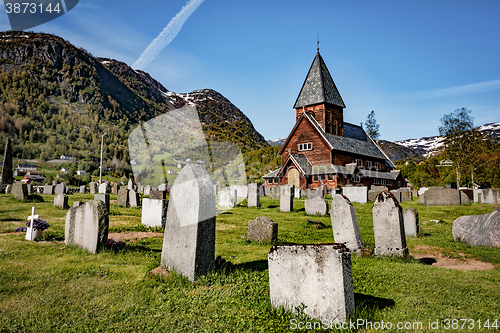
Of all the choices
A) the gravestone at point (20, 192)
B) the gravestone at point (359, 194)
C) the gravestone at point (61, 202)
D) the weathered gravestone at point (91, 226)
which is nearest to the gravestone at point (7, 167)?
the gravestone at point (20, 192)

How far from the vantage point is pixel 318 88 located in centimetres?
4516

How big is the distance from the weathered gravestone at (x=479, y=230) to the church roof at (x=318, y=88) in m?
35.8

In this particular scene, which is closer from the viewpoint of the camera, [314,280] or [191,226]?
[314,280]

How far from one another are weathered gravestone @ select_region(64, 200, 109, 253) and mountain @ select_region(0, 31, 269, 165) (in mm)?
60534

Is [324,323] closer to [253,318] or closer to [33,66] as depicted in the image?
[253,318]

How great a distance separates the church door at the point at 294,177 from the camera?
4006cm

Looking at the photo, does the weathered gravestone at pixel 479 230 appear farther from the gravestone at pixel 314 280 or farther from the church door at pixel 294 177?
the church door at pixel 294 177

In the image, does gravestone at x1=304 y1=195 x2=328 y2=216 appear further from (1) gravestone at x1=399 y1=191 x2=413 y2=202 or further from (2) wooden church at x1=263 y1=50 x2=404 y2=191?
(2) wooden church at x1=263 y1=50 x2=404 y2=191

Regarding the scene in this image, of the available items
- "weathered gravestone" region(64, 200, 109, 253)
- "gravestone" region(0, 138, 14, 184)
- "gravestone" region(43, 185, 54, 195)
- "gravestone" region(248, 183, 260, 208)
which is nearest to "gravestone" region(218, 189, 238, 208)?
"gravestone" region(248, 183, 260, 208)

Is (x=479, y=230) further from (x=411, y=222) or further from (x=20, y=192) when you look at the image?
(x=20, y=192)

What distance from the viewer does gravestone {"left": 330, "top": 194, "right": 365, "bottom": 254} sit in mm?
8133

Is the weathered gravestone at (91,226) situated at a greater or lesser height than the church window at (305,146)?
lesser

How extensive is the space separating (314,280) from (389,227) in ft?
17.4

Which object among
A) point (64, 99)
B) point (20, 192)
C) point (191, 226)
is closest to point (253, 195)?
point (20, 192)
